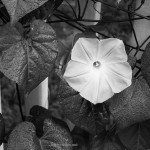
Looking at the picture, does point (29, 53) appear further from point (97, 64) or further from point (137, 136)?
point (137, 136)

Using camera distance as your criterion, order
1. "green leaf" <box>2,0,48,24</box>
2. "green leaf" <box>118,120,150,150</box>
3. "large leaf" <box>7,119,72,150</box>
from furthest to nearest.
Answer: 1. "green leaf" <box>118,120,150,150</box>
2. "large leaf" <box>7,119,72,150</box>
3. "green leaf" <box>2,0,48,24</box>

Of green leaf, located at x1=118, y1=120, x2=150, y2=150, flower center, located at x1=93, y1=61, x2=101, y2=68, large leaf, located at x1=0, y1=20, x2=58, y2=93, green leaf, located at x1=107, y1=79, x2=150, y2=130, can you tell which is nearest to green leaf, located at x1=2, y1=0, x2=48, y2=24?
large leaf, located at x1=0, y1=20, x2=58, y2=93

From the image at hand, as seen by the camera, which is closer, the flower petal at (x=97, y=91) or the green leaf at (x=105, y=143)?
the flower petal at (x=97, y=91)

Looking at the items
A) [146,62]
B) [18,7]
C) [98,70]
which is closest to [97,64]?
[98,70]

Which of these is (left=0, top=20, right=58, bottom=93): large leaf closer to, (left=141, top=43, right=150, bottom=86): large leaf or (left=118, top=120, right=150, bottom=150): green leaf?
(left=141, top=43, right=150, bottom=86): large leaf

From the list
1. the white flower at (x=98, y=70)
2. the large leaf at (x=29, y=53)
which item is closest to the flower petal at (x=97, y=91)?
the white flower at (x=98, y=70)

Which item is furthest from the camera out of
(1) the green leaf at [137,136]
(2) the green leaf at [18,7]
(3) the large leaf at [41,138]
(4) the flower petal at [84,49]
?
(1) the green leaf at [137,136]

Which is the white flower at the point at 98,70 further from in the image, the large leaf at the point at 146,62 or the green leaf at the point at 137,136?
the green leaf at the point at 137,136

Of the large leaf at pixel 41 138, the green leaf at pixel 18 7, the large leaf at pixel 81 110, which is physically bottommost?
the large leaf at pixel 41 138
